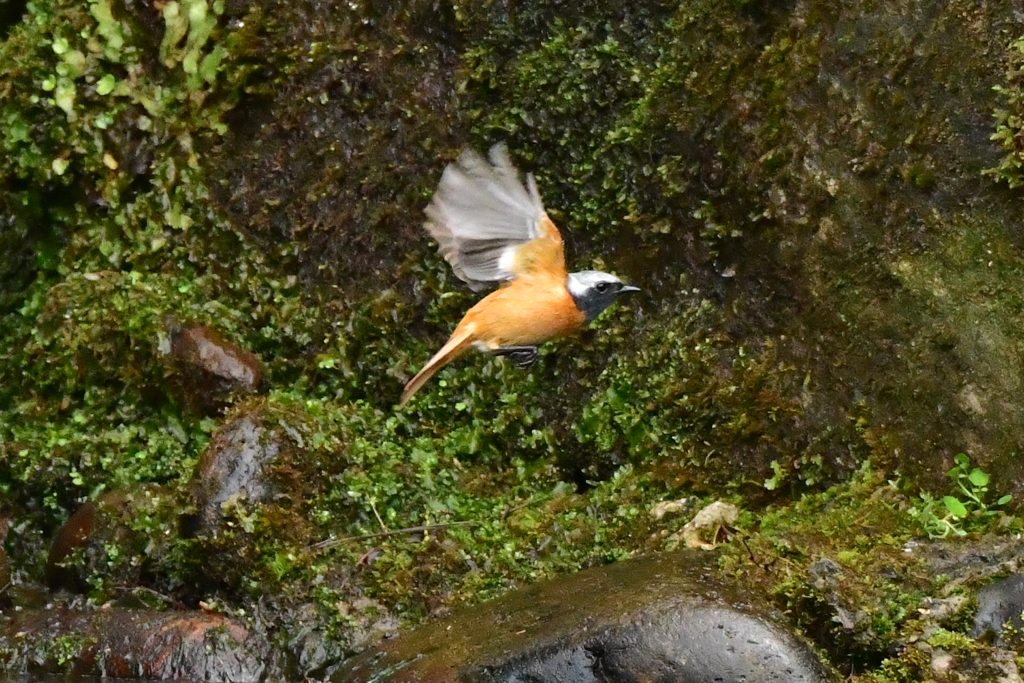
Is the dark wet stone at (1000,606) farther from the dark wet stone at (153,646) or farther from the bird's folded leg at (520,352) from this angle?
the dark wet stone at (153,646)

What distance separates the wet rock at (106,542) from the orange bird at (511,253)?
8.10ft

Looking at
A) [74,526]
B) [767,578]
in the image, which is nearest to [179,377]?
[74,526]

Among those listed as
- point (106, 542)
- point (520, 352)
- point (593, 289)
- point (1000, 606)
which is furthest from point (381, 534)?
point (1000, 606)

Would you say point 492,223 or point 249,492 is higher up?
point 492,223

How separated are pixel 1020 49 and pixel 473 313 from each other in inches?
108

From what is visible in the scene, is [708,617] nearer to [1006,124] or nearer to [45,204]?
[1006,124]

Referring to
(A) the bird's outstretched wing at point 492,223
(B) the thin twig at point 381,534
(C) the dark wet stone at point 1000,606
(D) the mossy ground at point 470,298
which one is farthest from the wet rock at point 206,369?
(C) the dark wet stone at point 1000,606

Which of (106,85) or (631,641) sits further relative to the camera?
(106,85)

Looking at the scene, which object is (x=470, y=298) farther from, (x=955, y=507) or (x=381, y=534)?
(x=955, y=507)

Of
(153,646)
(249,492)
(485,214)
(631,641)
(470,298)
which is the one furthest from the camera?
(470,298)

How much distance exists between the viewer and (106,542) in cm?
664

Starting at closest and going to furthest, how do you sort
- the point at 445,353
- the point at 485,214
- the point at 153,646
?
the point at 485,214 < the point at 445,353 < the point at 153,646

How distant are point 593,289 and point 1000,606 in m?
2.09

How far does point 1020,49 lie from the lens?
5.39m
